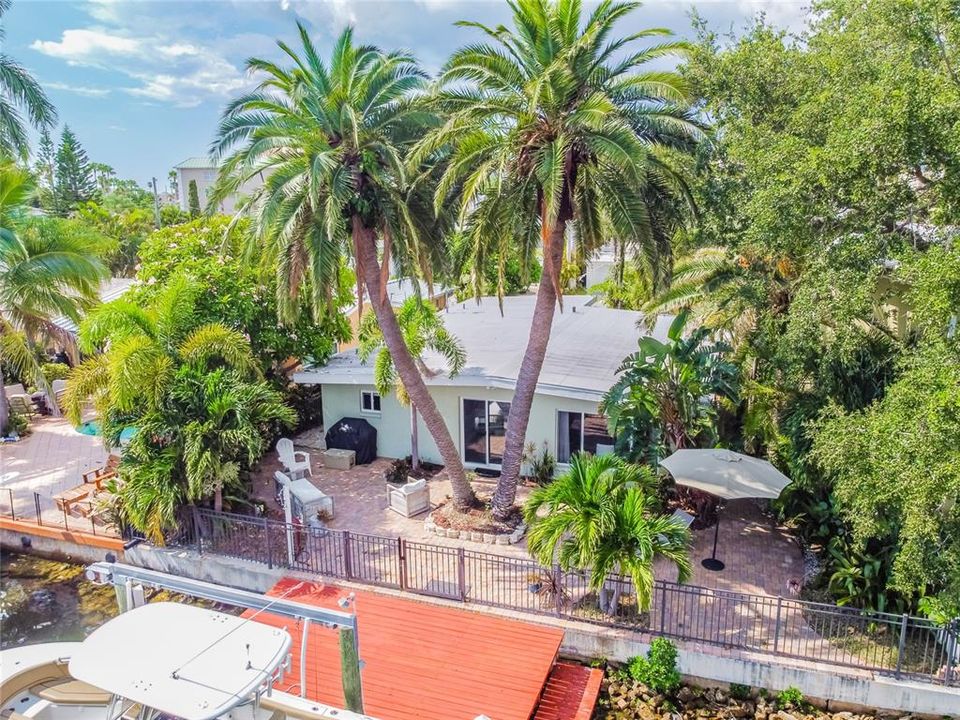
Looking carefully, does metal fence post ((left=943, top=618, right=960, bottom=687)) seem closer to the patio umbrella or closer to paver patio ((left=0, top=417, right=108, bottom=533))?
the patio umbrella

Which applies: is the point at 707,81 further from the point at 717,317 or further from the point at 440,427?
the point at 440,427

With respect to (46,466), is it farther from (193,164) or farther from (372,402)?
(193,164)

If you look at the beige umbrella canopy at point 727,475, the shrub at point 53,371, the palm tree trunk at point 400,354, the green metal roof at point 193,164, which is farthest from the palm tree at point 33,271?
the green metal roof at point 193,164

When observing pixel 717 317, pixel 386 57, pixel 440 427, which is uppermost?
pixel 386 57

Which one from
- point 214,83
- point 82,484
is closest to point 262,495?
point 82,484

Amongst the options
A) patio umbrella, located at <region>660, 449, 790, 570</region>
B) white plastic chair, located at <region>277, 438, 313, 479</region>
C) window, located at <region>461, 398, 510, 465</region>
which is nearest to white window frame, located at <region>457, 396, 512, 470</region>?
window, located at <region>461, 398, 510, 465</region>

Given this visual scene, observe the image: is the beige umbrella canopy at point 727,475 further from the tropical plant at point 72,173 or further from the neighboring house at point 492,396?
the tropical plant at point 72,173
